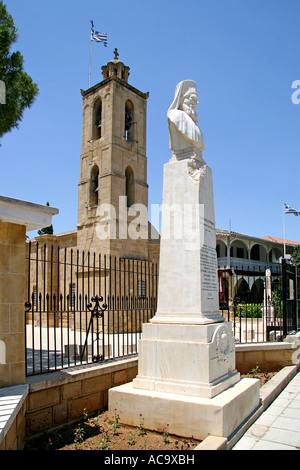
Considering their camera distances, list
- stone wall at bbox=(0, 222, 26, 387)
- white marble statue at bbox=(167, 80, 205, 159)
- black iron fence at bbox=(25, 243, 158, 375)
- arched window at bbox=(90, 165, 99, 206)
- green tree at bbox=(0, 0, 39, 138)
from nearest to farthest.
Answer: stone wall at bbox=(0, 222, 26, 387), black iron fence at bbox=(25, 243, 158, 375), white marble statue at bbox=(167, 80, 205, 159), green tree at bbox=(0, 0, 39, 138), arched window at bbox=(90, 165, 99, 206)

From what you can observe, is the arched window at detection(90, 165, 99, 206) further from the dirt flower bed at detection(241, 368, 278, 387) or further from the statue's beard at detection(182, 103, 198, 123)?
the statue's beard at detection(182, 103, 198, 123)

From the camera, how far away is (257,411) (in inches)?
200

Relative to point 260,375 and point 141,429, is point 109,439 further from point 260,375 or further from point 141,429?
point 260,375

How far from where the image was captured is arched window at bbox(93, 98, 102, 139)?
21.2 m

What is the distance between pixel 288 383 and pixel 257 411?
2421 millimetres

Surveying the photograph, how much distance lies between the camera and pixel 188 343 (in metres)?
4.62

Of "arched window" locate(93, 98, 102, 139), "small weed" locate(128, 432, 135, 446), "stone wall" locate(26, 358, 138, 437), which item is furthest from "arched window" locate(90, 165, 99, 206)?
"small weed" locate(128, 432, 135, 446)

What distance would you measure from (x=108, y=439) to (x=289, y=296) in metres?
6.38

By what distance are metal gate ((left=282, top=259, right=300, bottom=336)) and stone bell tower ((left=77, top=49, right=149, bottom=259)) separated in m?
10.1

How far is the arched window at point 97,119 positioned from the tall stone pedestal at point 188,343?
16654 millimetres

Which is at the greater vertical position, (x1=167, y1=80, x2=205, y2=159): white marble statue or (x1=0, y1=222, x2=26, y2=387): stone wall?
(x1=167, y1=80, x2=205, y2=159): white marble statue

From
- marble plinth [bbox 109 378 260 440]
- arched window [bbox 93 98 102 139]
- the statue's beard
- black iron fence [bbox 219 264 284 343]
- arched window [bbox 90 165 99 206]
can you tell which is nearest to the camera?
marble plinth [bbox 109 378 260 440]

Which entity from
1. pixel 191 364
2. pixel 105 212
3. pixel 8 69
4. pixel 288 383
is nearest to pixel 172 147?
pixel 191 364

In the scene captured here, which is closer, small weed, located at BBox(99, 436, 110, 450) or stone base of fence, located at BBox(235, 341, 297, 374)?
small weed, located at BBox(99, 436, 110, 450)
